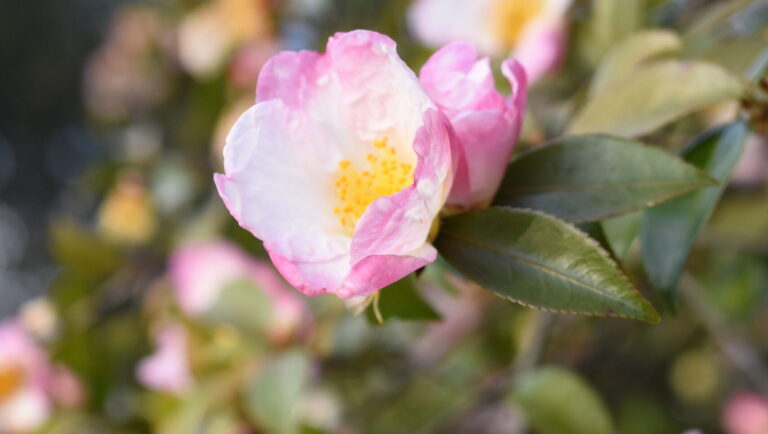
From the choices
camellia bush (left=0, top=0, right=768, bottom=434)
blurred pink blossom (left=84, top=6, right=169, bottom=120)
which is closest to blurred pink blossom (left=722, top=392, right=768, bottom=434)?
camellia bush (left=0, top=0, right=768, bottom=434)

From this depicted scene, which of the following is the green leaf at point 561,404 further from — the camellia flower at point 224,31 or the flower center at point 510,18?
the camellia flower at point 224,31

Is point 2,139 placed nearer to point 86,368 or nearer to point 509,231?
point 86,368

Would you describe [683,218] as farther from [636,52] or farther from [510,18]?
[510,18]

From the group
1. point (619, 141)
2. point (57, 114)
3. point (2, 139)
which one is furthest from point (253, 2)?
point (2, 139)

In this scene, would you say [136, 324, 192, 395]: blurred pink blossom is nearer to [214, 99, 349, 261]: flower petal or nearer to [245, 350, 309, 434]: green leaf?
[245, 350, 309, 434]: green leaf

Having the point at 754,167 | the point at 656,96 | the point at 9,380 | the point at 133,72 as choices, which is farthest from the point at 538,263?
the point at 133,72

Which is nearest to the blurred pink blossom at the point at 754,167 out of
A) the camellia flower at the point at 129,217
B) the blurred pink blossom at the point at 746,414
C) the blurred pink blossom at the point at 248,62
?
the blurred pink blossom at the point at 746,414
